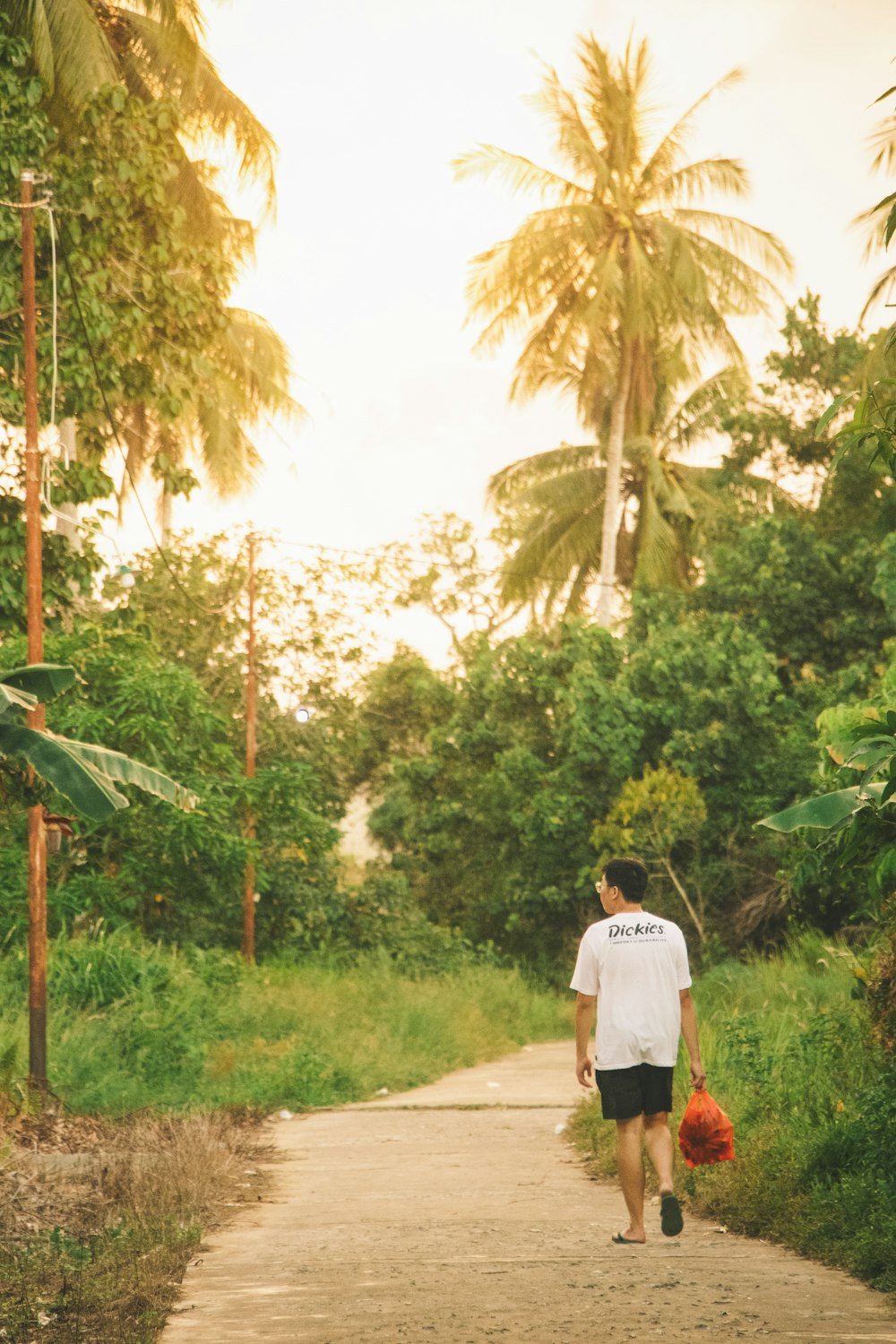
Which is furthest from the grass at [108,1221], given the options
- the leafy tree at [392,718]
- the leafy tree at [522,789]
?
the leafy tree at [392,718]

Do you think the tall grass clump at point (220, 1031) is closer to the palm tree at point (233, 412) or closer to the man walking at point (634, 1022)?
the man walking at point (634, 1022)

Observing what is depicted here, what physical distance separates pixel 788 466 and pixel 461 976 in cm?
1171

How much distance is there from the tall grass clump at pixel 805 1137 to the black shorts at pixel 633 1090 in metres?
0.96

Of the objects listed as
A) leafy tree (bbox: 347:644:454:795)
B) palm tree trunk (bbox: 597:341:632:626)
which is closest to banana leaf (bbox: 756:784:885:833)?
palm tree trunk (bbox: 597:341:632:626)

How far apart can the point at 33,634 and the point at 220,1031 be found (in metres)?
6.08

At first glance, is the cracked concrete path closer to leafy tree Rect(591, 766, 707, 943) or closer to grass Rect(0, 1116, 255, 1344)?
grass Rect(0, 1116, 255, 1344)

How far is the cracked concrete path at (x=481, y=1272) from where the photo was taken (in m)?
5.40

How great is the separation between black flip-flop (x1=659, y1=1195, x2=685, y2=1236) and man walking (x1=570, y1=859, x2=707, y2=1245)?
6 centimetres

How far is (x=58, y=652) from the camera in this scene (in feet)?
64.2

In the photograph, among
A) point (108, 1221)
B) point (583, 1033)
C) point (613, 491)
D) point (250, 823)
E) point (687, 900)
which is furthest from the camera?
point (613, 491)

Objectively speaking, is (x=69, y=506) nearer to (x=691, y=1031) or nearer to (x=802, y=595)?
(x=802, y=595)

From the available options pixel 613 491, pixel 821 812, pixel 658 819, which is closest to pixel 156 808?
pixel 658 819

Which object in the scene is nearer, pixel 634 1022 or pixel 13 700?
pixel 634 1022

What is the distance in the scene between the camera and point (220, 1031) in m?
17.5
